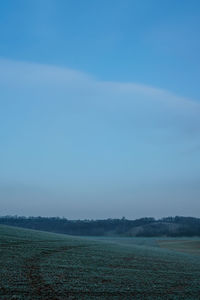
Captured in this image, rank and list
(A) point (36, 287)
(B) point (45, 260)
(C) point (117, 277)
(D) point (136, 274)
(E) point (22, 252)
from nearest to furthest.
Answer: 1. (A) point (36, 287)
2. (C) point (117, 277)
3. (D) point (136, 274)
4. (B) point (45, 260)
5. (E) point (22, 252)

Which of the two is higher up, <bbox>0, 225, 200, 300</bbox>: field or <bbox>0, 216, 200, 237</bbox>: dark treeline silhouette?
<bbox>0, 216, 200, 237</bbox>: dark treeline silhouette

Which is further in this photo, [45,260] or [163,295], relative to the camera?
[45,260]

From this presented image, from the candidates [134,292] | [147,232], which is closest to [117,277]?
[134,292]

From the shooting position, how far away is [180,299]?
68.0 ft

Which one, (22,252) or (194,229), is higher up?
(194,229)

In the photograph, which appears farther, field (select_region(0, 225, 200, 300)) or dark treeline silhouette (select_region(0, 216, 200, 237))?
dark treeline silhouette (select_region(0, 216, 200, 237))

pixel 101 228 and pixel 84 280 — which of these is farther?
pixel 101 228

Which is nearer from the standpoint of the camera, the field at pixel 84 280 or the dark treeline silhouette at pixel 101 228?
the field at pixel 84 280

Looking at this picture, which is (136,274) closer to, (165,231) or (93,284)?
(93,284)

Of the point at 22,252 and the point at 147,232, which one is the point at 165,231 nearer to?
the point at 147,232

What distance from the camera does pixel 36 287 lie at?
20.4 meters

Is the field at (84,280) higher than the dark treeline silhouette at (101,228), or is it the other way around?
the dark treeline silhouette at (101,228)

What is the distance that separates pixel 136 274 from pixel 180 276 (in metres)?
4.02

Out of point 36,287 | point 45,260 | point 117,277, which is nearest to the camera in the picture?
point 36,287
